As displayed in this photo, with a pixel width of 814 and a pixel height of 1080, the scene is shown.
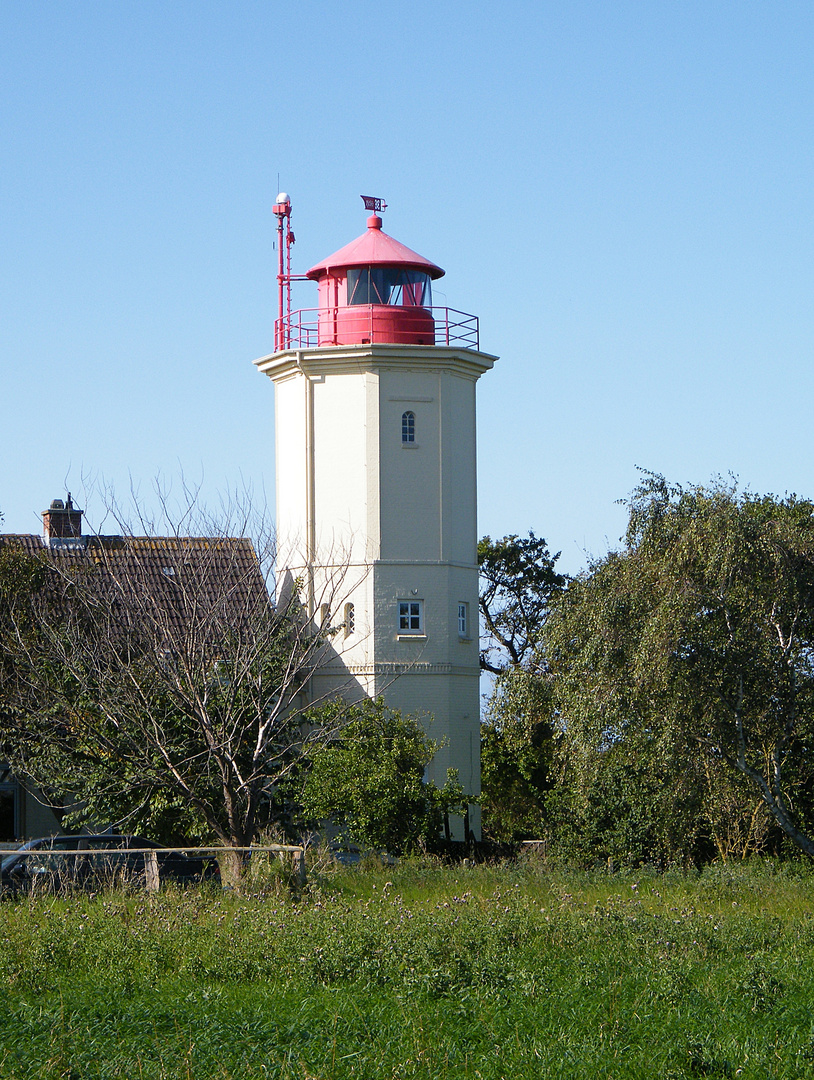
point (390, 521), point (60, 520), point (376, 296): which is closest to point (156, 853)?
point (390, 521)

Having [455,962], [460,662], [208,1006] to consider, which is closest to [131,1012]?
[208,1006]

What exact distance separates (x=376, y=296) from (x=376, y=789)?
12460 millimetres

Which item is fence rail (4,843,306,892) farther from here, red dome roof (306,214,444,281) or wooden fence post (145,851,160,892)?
red dome roof (306,214,444,281)

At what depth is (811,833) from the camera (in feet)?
84.2

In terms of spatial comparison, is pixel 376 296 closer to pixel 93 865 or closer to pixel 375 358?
pixel 375 358

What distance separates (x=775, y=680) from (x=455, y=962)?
12.2m

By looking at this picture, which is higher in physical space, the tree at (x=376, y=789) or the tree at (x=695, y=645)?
the tree at (x=695, y=645)

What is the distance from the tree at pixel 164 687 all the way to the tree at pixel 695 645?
→ 5378 millimetres

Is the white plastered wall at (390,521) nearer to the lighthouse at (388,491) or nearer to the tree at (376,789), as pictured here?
the lighthouse at (388,491)

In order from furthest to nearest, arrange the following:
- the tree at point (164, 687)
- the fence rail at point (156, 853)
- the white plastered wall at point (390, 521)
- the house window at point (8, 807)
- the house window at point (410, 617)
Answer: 1. the house window at point (410, 617)
2. the house window at point (8, 807)
3. the white plastered wall at point (390, 521)
4. the tree at point (164, 687)
5. the fence rail at point (156, 853)

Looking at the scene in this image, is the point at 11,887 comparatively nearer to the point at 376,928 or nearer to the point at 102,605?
the point at 376,928

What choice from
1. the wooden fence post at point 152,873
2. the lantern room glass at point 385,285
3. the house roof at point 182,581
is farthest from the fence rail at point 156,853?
the lantern room glass at point 385,285

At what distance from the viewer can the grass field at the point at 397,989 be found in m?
9.28

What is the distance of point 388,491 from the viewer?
31.0 metres
